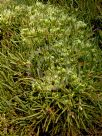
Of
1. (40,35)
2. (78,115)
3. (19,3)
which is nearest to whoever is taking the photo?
(78,115)

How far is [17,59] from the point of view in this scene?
294cm

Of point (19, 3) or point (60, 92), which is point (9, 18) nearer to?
point (19, 3)

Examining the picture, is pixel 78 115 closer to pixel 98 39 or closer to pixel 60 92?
pixel 60 92

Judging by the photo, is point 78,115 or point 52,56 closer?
point 78,115

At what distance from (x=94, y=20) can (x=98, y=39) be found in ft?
0.97

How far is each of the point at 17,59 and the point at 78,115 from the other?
0.67 meters

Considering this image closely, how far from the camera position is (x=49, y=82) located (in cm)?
272

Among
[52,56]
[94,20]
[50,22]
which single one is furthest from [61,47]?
[94,20]

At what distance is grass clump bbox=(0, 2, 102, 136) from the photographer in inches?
105

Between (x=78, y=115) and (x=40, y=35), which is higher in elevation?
(x=40, y=35)

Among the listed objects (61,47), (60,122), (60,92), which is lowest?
(60,122)

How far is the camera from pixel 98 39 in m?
3.45

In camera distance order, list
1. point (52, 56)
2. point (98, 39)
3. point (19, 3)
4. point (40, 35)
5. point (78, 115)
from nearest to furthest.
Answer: point (78, 115)
point (52, 56)
point (40, 35)
point (98, 39)
point (19, 3)

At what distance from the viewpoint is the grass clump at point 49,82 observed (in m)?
2.68
